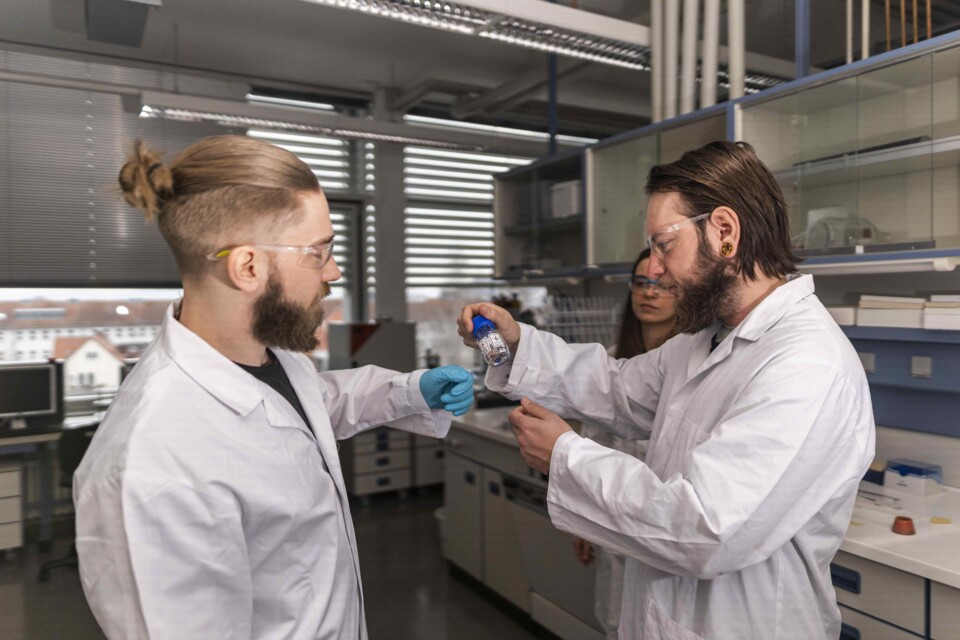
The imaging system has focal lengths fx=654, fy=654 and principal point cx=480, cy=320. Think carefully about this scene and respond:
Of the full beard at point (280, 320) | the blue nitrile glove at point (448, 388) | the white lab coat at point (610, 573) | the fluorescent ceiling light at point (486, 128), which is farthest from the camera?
the fluorescent ceiling light at point (486, 128)

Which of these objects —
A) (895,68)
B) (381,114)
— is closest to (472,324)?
(895,68)

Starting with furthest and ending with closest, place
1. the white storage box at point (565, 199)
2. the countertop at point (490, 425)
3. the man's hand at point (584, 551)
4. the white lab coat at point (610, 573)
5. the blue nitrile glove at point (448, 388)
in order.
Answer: the white storage box at point (565, 199), the countertop at point (490, 425), the man's hand at point (584, 551), the white lab coat at point (610, 573), the blue nitrile glove at point (448, 388)

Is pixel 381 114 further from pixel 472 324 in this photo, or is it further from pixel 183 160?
pixel 183 160

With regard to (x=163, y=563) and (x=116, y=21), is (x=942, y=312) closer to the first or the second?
(x=163, y=563)

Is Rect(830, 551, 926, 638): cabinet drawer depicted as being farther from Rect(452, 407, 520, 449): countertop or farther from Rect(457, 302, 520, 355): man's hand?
Rect(452, 407, 520, 449): countertop

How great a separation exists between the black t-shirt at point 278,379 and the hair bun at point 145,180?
1.04ft

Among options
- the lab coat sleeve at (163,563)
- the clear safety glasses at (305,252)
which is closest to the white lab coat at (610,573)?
the clear safety glasses at (305,252)

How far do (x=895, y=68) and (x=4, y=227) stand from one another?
2471 mm

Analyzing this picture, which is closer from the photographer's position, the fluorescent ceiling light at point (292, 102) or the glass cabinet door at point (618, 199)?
the glass cabinet door at point (618, 199)

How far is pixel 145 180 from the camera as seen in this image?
3.29ft

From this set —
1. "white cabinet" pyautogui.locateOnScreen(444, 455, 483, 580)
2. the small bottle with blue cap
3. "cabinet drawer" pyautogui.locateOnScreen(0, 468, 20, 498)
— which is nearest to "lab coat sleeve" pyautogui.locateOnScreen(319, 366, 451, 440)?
the small bottle with blue cap

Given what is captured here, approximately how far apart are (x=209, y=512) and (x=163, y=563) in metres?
0.08

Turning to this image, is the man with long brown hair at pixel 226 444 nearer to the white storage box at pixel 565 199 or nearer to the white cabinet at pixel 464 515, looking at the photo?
the white cabinet at pixel 464 515

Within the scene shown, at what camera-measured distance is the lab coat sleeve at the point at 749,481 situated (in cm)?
102
